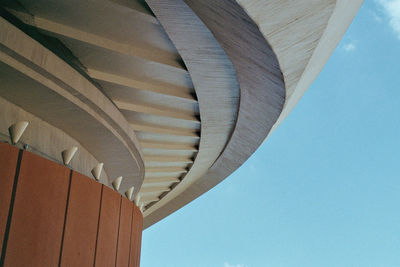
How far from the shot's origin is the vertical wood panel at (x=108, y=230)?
5.99m

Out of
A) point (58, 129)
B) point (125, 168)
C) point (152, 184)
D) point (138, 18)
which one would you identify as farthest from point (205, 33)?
point (152, 184)

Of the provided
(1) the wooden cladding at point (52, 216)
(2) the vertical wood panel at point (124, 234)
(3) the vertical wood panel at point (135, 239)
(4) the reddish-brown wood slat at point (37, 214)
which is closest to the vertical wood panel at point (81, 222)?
(1) the wooden cladding at point (52, 216)

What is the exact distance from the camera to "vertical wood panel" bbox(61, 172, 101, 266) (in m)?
5.23

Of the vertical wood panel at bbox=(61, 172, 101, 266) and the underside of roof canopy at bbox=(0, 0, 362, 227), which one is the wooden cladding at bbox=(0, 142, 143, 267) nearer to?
the vertical wood panel at bbox=(61, 172, 101, 266)

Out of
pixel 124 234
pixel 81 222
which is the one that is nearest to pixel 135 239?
pixel 124 234

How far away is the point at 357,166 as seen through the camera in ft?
304

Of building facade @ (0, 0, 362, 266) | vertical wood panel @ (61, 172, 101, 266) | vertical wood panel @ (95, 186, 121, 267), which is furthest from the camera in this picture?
vertical wood panel @ (95, 186, 121, 267)

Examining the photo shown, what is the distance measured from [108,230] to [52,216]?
142 cm

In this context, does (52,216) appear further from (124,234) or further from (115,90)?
(115,90)

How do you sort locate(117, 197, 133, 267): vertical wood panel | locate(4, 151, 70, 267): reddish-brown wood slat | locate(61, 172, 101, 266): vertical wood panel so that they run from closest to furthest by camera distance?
locate(4, 151, 70, 267): reddish-brown wood slat → locate(61, 172, 101, 266): vertical wood panel → locate(117, 197, 133, 267): vertical wood panel

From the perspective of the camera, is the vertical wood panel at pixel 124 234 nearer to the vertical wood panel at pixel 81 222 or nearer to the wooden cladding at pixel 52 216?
the wooden cladding at pixel 52 216

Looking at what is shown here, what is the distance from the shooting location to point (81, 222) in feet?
18.2

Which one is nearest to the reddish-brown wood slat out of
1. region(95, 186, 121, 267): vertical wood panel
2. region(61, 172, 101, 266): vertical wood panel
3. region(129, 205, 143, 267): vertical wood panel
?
region(61, 172, 101, 266): vertical wood panel

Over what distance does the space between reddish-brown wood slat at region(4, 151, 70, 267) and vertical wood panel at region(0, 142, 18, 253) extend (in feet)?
0.32
